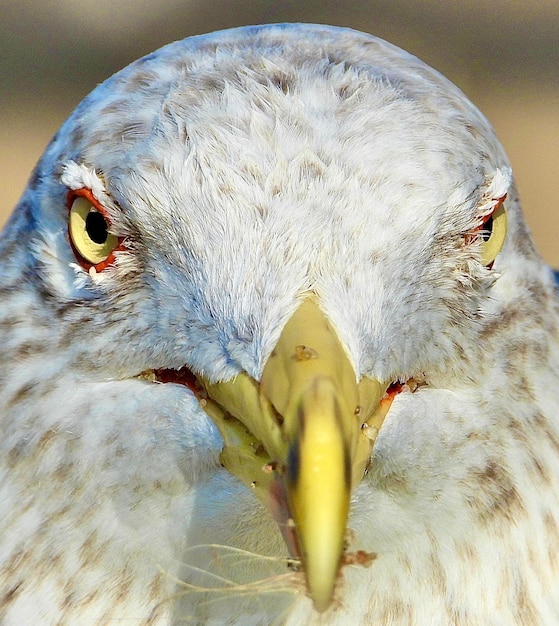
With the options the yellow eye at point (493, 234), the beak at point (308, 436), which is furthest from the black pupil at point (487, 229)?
the beak at point (308, 436)

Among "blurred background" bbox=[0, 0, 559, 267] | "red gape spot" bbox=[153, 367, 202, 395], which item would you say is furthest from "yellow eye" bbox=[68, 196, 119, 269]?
"blurred background" bbox=[0, 0, 559, 267]

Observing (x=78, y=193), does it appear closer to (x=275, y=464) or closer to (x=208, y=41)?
(x=208, y=41)

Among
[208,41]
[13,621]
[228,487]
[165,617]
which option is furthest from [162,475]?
[208,41]

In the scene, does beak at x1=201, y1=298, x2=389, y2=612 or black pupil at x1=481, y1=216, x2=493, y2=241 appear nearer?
beak at x1=201, y1=298, x2=389, y2=612

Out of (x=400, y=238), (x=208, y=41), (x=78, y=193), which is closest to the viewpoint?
(x=400, y=238)

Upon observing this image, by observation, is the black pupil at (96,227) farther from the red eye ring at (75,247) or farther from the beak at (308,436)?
the beak at (308,436)

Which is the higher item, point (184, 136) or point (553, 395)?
point (184, 136)

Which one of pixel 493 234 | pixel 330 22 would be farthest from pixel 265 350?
pixel 330 22

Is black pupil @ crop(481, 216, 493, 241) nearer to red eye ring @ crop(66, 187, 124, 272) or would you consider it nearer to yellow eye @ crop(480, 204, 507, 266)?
yellow eye @ crop(480, 204, 507, 266)

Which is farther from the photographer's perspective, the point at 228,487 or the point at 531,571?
the point at 531,571
